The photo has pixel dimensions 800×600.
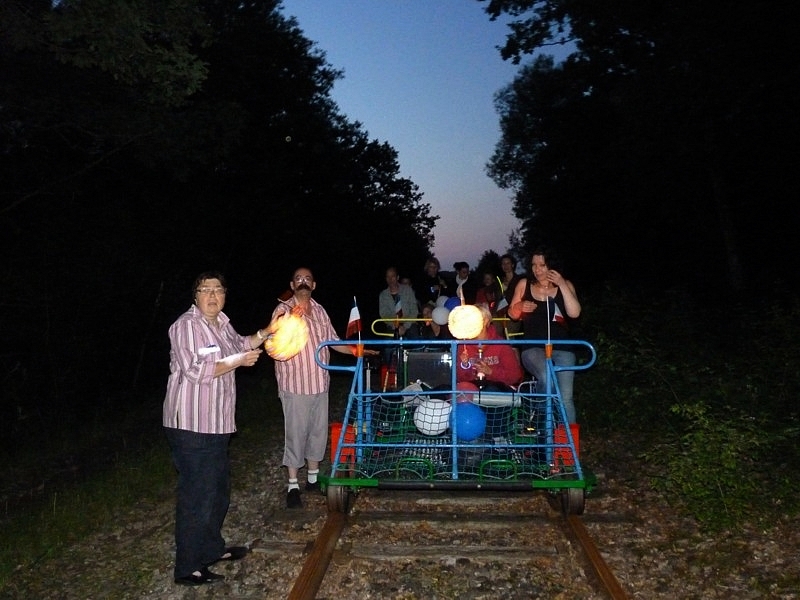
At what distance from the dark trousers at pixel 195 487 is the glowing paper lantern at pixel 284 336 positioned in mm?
707

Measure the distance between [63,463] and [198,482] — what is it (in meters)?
6.00

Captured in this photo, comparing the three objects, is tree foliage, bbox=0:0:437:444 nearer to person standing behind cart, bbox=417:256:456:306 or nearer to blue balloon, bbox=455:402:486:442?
person standing behind cart, bbox=417:256:456:306

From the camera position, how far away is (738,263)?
80.6 feet

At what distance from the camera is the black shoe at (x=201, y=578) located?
16.9 ft

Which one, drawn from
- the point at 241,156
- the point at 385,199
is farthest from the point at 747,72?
the point at 385,199

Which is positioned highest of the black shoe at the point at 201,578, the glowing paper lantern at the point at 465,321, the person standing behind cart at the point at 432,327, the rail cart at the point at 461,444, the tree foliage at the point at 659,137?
the tree foliage at the point at 659,137

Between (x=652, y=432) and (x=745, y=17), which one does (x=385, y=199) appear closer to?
(x=745, y=17)

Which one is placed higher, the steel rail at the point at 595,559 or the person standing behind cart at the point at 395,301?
the person standing behind cart at the point at 395,301

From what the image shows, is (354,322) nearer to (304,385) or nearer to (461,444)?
(304,385)

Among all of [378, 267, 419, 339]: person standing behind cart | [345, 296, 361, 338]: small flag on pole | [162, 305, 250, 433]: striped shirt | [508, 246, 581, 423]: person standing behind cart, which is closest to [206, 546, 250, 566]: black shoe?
[162, 305, 250, 433]: striped shirt

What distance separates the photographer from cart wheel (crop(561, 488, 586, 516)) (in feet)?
19.8

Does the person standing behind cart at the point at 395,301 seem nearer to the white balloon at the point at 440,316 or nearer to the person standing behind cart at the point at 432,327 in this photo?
the person standing behind cart at the point at 432,327

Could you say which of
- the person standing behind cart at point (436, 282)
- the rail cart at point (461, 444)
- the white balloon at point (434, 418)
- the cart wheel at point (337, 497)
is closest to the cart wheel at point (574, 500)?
the rail cart at point (461, 444)

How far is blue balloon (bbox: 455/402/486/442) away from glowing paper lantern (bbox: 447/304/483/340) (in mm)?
591
